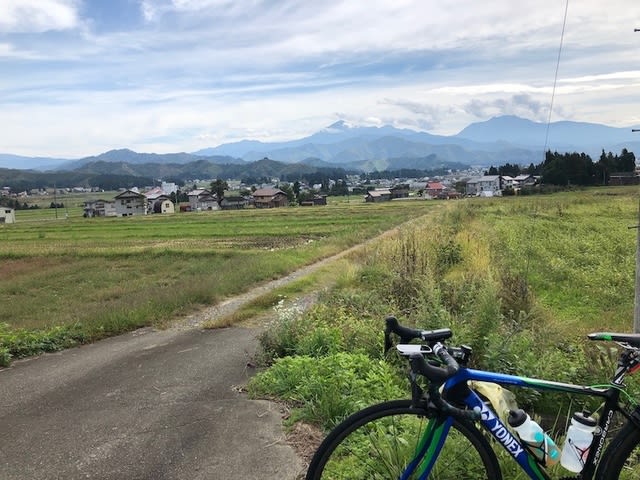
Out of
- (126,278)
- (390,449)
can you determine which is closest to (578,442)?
(390,449)

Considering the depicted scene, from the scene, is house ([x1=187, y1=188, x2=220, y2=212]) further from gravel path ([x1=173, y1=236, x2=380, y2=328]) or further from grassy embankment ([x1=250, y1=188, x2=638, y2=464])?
gravel path ([x1=173, y1=236, x2=380, y2=328])

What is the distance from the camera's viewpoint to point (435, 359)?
7.98 feet

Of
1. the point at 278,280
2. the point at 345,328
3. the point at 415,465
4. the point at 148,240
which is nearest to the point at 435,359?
the point at 415,465

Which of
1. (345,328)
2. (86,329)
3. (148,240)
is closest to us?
(345,328)

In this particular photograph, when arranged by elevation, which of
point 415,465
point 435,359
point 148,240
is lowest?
point 148,240

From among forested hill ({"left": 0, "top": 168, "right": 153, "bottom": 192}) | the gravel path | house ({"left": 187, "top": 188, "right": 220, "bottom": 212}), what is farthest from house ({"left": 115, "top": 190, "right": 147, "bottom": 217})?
forested hill ({"left": 0, "top": 168, "right": 153, "bottom": 192})

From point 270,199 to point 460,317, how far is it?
76.1 metres

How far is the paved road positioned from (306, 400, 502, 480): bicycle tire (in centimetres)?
75

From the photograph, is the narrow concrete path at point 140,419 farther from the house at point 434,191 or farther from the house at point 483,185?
the house at point 434,191

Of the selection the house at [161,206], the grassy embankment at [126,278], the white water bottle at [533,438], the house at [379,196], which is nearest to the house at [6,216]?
the house at [161,206]

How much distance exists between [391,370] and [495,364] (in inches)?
38.2

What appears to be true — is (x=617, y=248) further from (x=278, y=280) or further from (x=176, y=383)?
(x=176, y=383)

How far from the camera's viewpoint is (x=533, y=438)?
2.32 metres

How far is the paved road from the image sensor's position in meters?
3.47
